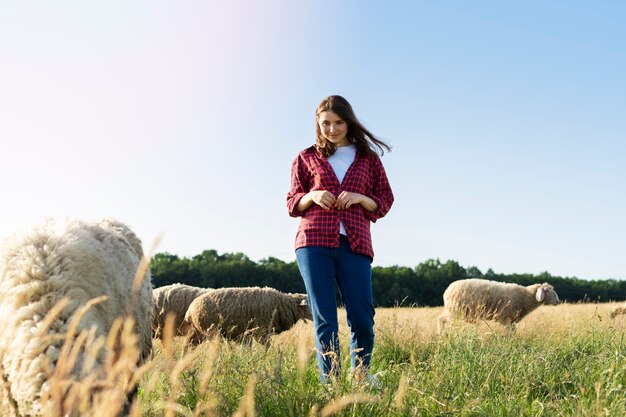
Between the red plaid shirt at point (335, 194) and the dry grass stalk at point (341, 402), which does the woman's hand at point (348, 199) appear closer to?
the red plaid shirt at point (335, 194)

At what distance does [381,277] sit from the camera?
186 ft

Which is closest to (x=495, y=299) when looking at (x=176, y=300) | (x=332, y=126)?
(x=176, y=300)

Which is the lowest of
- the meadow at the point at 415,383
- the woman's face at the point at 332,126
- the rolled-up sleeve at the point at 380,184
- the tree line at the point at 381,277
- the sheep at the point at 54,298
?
the meadow at the point at 415,383

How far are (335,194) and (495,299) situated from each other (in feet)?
34.2

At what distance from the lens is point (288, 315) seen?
37.4 ft

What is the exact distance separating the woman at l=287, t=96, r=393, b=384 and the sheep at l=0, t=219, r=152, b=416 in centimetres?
144

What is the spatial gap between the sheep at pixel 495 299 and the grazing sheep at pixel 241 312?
4645 millimetres

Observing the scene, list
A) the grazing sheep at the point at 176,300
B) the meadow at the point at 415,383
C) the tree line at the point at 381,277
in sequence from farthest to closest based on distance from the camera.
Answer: the tree line at the point at 381,277 < the grazing sheep at the point at 176,300 < the meadow at the point at 415,383

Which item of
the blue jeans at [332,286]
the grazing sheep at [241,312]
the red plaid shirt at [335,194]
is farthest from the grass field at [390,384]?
the grazing sheep at [241,312]

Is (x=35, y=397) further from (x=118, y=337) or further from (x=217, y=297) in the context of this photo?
(x=217, y=297)

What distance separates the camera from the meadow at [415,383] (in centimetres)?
359

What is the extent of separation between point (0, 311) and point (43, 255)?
438 millimetres

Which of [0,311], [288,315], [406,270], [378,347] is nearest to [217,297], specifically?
[288,315]

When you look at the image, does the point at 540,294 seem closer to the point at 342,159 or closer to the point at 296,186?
the point at 342,159
